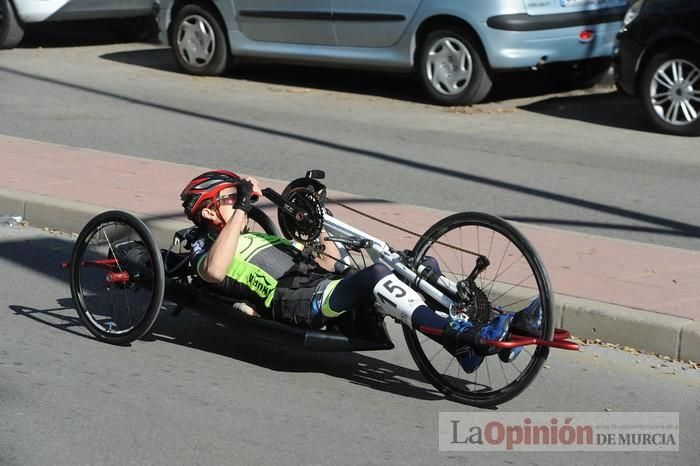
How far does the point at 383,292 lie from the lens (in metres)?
4.82

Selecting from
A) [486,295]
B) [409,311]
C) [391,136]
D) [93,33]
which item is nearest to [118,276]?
[409,311]

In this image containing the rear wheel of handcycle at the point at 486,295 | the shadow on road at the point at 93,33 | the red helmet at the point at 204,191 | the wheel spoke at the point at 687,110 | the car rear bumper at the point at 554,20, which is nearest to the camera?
the rear wheel of handcycle at the point at 486,295

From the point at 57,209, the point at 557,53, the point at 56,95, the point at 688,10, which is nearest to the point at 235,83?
the point at 56,95

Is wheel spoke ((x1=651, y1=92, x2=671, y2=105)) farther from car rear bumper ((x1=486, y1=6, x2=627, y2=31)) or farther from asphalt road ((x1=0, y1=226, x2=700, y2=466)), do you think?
asphalt road ((x1=0, y1=226, x2=700, y2=466))

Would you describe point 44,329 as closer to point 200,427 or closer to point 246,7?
point 200,427

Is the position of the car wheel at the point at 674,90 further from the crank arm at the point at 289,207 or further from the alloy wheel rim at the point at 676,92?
the crank arm at the point at 289,207

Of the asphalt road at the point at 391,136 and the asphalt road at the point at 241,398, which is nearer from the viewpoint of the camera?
the asphalt road at the point at 241,398

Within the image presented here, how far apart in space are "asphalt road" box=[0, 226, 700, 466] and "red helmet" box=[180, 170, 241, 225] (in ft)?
2.30

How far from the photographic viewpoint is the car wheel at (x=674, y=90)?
1062 centimetres

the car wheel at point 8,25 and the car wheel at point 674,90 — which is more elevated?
the car wheel at point 8,25

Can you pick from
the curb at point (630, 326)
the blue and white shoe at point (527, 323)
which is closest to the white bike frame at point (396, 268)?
the blue and white shoe at point (527, 323)

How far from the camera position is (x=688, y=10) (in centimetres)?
1060

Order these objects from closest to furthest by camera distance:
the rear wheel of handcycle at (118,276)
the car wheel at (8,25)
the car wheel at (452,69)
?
the rear wheel of handcycle at (118,276) < the car wheel at (452,69) < the car wheel at (8,25)

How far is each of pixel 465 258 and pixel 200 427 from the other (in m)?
1.98
